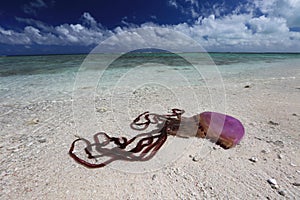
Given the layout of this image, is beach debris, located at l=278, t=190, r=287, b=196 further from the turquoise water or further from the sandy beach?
the turquoise water

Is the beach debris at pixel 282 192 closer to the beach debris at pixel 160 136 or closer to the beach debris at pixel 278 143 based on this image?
the beach debris at pixel 160 136

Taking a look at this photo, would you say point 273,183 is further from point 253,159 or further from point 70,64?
point 70,64

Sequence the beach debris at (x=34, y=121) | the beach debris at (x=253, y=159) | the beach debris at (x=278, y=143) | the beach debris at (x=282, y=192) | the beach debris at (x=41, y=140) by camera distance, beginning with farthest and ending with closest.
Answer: the beach debris at (x=34, y=121) → the beach debris at (x=41, y=140) → the beach debris at (x=278, y=143) → the beach debris at (x=253, y=159) → the beach debris at (x=282, y=192)

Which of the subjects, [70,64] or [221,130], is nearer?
[221,130]

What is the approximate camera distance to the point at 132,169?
60.2 inches

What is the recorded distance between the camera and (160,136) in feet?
6.56

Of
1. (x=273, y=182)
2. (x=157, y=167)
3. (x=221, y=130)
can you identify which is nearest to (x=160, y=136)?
(x=157, y=167)

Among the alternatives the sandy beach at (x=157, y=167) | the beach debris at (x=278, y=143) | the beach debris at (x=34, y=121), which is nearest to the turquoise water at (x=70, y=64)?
the beach debris at (x=34, y=121)

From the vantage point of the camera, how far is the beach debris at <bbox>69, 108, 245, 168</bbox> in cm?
171

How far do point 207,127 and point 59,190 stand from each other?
1.67 m

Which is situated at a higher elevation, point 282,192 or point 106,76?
point 282,192

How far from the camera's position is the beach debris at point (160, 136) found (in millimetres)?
1712

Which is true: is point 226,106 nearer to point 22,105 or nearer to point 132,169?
point 132,169

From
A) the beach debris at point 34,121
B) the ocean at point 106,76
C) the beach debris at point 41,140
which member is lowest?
the ocean at point 106,76
